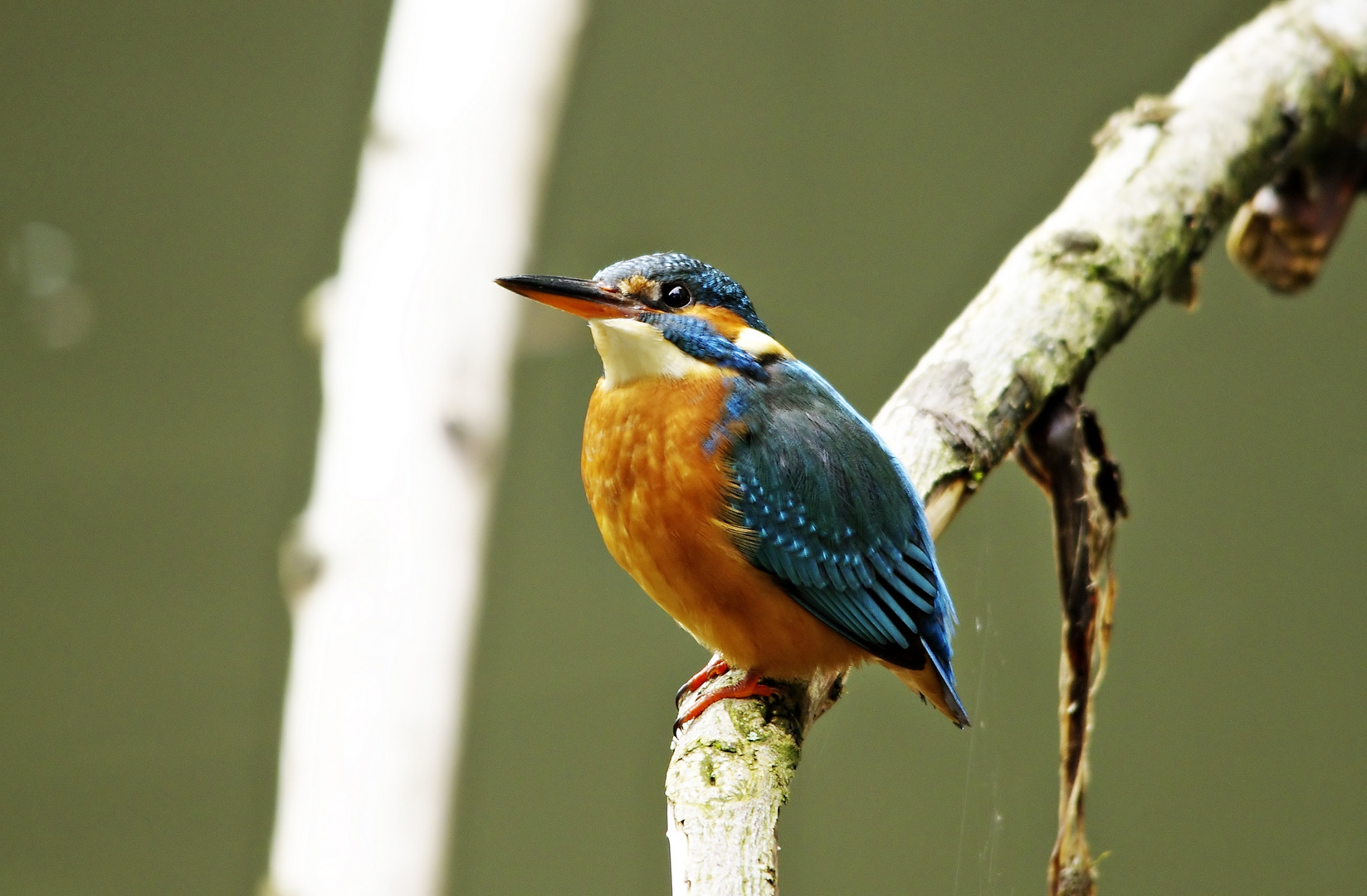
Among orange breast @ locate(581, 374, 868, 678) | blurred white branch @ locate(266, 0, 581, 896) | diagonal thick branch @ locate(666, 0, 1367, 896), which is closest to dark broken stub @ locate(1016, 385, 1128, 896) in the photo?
diagonal thick branch @ locate(666, 0, 1367, 896)

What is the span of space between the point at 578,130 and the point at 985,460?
2.13m

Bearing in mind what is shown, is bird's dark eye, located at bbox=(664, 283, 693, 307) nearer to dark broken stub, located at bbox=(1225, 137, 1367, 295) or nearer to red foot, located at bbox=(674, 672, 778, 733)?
red foot, located at bbox=(674, 672, 778, 733)

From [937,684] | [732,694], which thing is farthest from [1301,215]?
[732,694]

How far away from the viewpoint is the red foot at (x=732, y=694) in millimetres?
1170

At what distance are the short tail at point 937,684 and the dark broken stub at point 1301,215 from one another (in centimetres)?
119

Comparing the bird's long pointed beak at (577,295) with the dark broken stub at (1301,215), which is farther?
the dark broken stub at (1301,215)

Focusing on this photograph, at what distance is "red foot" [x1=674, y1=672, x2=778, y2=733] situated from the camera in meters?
1.17

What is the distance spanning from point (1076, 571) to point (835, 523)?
0.42 meters

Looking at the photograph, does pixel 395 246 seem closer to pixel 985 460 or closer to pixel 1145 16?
pixel 985 460

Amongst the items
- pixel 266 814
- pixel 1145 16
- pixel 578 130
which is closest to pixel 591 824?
pixel 266 814

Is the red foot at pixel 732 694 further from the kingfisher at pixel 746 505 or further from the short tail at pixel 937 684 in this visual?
the short tail at pixel 937 684

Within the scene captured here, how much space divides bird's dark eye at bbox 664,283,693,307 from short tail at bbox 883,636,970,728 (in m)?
0.45

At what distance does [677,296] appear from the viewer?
1.30m

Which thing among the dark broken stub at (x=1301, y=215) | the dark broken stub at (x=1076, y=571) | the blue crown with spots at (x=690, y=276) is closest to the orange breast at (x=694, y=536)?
the blue crown with spots at (x=690, y=276)
